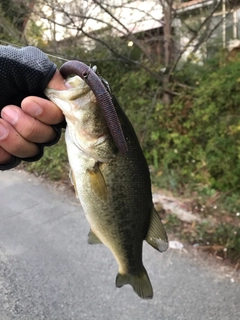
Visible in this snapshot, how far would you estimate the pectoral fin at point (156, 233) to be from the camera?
1.82 metres

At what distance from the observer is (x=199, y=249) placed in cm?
450

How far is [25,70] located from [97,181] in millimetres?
485

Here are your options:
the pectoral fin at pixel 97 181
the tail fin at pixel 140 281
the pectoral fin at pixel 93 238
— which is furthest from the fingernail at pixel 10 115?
the tail fin at pixel 140 281

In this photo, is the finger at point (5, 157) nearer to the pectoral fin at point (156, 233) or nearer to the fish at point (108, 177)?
the fish at point (108, 177)

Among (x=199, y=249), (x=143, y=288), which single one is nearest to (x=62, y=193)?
(x=199, y=249)

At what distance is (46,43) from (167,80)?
9.19ft

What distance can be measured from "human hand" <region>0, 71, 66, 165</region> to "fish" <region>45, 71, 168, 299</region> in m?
0.04

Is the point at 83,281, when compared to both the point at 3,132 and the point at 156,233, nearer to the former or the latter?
the point at 156,233

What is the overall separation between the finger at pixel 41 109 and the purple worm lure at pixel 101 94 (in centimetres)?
12

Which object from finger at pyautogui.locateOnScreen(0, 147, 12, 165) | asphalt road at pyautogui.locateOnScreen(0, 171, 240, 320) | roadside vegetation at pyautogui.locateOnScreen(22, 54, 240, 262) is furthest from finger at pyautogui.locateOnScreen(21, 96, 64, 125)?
roadside vegetation at pyautogui.locateOnScreen(22, 54, 240, 262)

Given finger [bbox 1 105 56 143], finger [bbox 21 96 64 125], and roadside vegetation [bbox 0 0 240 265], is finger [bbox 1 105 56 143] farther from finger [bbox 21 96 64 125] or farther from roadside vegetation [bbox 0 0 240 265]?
roadside vegetation [bbox 0 0 240 265]

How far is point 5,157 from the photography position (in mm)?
1596

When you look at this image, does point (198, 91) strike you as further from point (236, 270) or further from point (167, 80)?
point (236, 270)

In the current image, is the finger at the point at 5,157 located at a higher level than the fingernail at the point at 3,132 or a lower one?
lower
